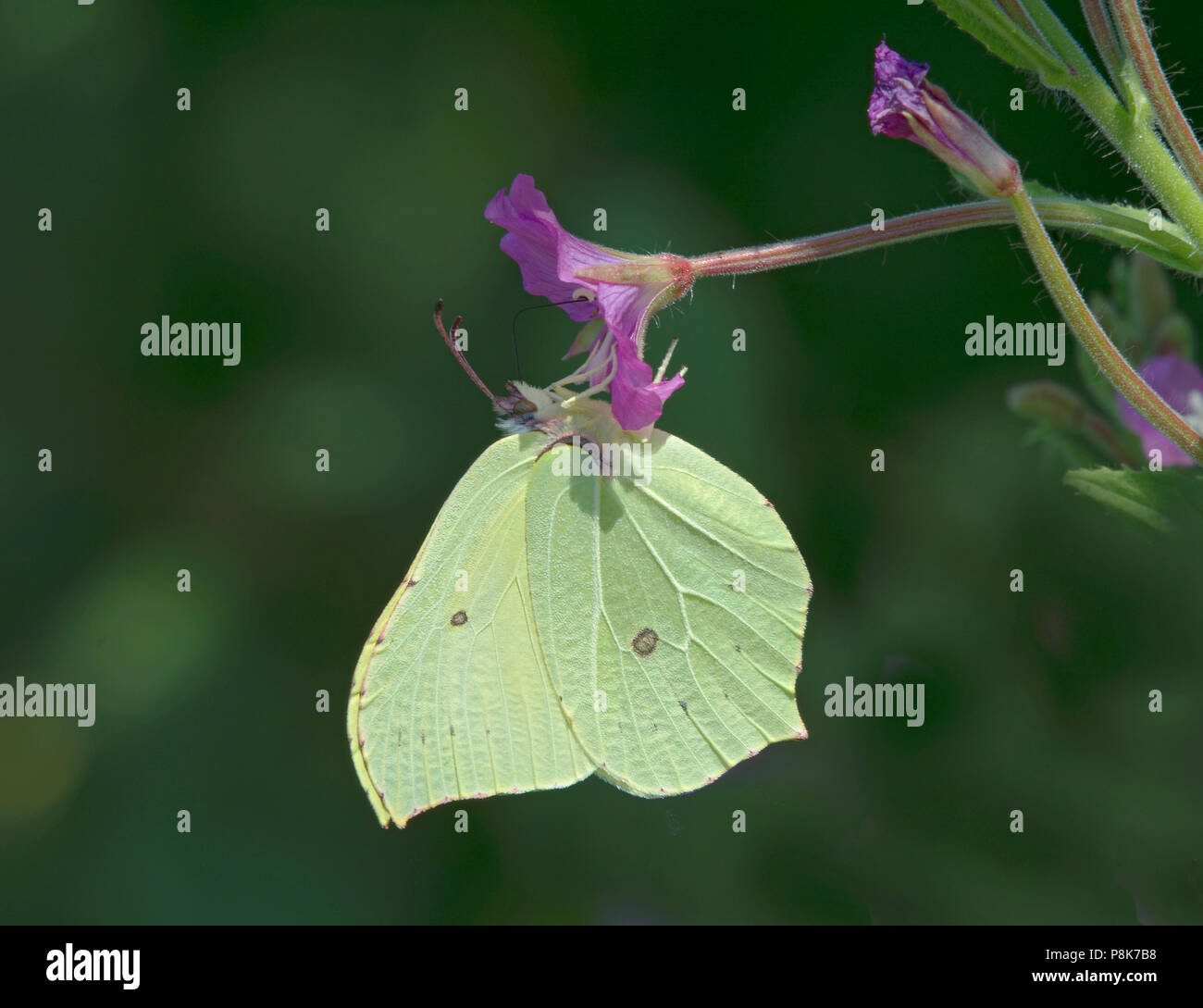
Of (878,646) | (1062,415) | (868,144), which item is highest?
(868,144)

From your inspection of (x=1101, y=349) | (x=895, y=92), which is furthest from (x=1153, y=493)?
(x=895, y=92)

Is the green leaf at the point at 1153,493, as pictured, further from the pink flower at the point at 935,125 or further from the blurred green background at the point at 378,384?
the blurred green background at the point at 378,384

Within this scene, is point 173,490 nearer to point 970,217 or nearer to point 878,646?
point 878,646

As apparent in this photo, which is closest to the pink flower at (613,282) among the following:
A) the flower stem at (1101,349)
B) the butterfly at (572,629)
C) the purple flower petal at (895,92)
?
the butterfly at (572,629)

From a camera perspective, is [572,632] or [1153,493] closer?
[1153,493]

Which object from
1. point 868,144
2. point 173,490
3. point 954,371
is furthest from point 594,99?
point 173,490

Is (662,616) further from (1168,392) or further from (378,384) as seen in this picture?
(378,384)

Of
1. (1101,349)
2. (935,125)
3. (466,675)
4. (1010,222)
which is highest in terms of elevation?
(935,125)
